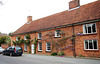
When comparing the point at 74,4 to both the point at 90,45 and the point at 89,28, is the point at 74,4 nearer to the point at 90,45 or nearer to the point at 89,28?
the point at 89,28

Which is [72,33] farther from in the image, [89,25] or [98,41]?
[98,41]

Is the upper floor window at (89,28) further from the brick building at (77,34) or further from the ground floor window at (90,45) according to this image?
the ground floor window at (90,45)

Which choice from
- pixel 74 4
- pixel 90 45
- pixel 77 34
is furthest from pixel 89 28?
pixel 74 4

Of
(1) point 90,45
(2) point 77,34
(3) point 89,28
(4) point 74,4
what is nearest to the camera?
(1) point 90,45

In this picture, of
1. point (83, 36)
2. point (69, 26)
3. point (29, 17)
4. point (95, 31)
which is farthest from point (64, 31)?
point (29, 17)

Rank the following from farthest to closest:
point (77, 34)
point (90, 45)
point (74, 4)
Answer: point (74, 4) < point (77, 34) < point (90, 45)

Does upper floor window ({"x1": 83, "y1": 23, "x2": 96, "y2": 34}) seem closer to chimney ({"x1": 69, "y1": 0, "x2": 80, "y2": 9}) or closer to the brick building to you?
the brick building

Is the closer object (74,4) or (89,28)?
(89,28)

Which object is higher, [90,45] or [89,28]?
[89,28]

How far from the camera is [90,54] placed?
49.1 ft

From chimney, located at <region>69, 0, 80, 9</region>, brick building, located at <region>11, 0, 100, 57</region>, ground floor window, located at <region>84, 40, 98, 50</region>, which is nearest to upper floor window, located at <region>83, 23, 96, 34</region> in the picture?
brick building, located at <region>11, 0, 100, 57</region>

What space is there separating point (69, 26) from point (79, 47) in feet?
11.9

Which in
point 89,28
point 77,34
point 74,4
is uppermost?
point 74,4

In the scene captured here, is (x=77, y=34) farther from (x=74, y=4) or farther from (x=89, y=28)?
(x=74, y=4)
